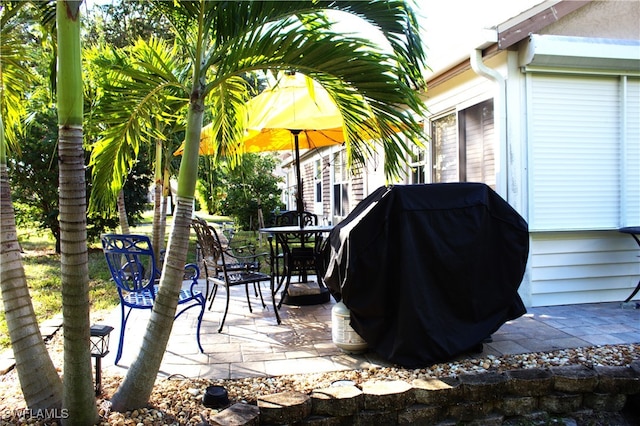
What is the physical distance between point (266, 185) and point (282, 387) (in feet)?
41.5

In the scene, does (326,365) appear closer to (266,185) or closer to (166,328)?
(166,328)

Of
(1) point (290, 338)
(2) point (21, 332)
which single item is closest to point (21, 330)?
(2) point (21, 332)


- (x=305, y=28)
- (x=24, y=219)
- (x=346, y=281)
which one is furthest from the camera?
(x=24, y=219)

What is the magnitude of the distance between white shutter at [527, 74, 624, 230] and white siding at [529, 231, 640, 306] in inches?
6.7

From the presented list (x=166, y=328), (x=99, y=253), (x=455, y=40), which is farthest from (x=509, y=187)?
(x=99, y=253)

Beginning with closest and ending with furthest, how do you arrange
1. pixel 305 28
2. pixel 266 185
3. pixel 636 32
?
pixel 305 28, pixel 636 32, pixel 266 185

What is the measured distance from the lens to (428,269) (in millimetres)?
3215

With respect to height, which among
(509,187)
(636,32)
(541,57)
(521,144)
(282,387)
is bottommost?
(282,387)

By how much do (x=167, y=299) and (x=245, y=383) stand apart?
831 millimetres

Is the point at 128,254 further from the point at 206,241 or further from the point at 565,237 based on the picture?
the point at 565,237

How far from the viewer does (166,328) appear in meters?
2.44

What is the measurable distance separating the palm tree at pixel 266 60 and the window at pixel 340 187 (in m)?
7.66

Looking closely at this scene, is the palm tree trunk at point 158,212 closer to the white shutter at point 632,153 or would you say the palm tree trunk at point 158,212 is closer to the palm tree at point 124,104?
the palm tree at point 124,104

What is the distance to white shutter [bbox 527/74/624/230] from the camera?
469 centimetres
